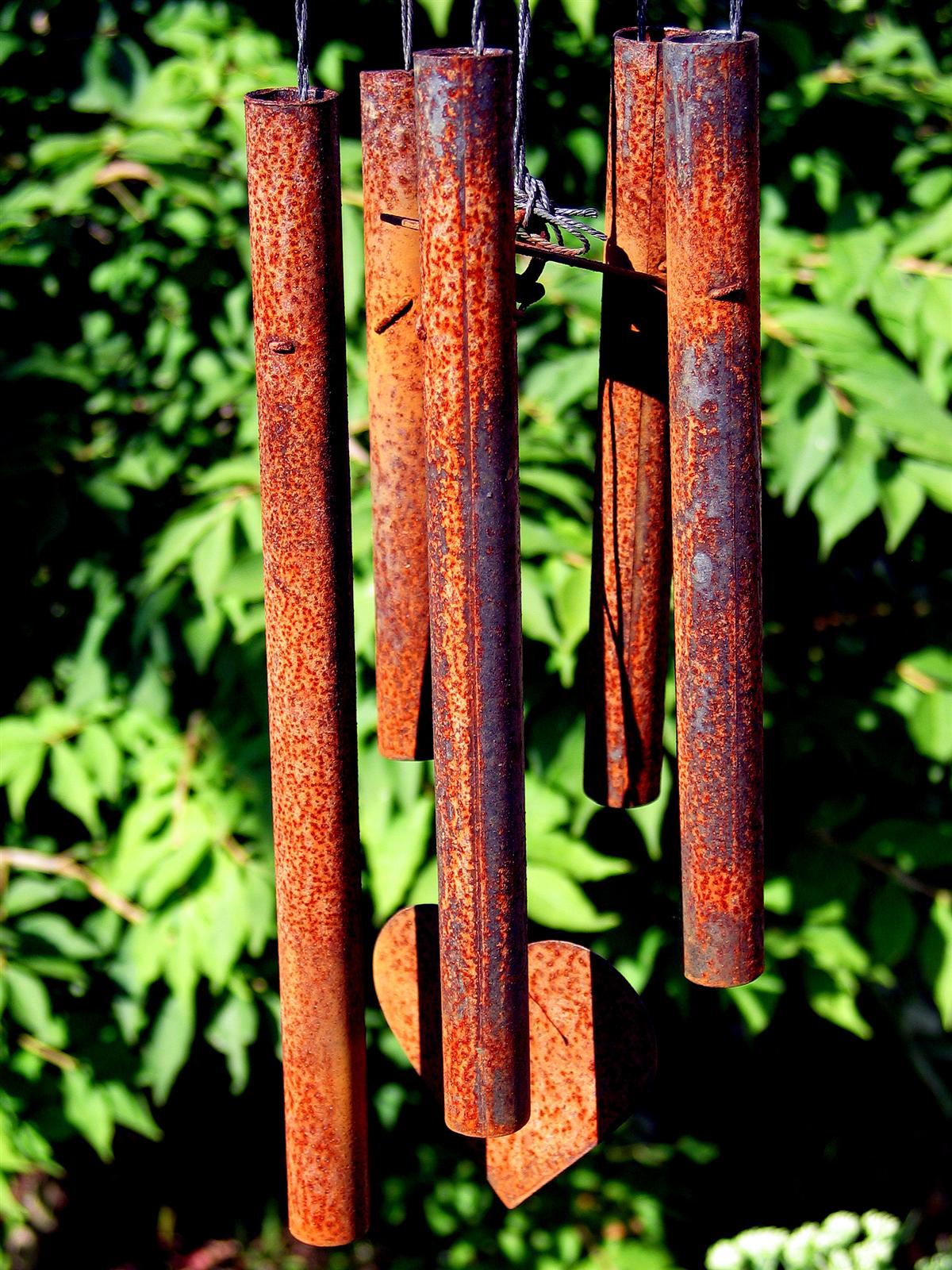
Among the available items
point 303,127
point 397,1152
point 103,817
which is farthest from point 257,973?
point 303,127

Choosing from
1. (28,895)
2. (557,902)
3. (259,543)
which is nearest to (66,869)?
(28,895)

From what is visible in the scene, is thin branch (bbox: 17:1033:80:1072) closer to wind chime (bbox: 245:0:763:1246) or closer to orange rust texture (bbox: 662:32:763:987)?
wind chime (bbox: 245:0:763:1246)

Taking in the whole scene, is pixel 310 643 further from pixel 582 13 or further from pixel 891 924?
pixel 891 924

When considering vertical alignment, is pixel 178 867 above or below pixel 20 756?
below

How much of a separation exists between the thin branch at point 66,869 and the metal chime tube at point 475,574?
1765 mm

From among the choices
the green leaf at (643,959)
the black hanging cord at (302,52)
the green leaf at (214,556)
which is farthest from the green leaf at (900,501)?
the black hanging cord at (302,52)

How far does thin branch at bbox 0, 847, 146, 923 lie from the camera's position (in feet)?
10.0

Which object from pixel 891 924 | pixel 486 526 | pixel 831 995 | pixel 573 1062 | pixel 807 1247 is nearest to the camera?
pixel 486 526

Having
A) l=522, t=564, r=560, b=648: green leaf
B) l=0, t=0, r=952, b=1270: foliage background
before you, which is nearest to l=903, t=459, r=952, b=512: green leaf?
l=0, t=0, r=952, b=1270: foliage background

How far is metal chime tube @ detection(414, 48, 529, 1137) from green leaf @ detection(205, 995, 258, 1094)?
67.2 inches

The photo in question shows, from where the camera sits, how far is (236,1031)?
10.1ft

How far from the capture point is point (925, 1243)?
4.70 meters

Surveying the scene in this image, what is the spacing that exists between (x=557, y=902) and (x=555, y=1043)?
33.9 inches

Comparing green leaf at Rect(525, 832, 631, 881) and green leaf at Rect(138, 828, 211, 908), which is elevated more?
green leaf at Rect(525, 832, 631, 881)
